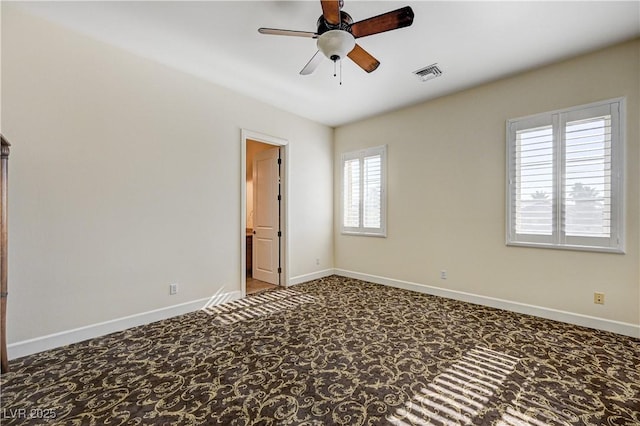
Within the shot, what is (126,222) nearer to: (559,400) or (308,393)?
(308,393)

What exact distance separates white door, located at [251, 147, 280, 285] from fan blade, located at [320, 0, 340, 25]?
122 inches

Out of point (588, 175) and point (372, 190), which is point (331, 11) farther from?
point (372, 190)

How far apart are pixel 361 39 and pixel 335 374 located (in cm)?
318

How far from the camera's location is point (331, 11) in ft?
6.88

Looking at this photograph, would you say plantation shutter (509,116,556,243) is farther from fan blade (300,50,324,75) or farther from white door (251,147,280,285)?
white door (251,147,280,285)

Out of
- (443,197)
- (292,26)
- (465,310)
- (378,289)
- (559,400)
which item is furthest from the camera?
(378,289)

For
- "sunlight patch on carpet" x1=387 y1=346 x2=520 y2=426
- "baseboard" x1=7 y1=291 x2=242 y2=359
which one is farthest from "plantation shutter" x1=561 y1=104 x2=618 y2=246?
"baseboard" x1=7 y1=291 x2=242 y2=359

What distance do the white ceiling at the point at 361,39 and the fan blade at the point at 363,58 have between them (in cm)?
38

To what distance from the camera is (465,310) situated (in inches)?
151

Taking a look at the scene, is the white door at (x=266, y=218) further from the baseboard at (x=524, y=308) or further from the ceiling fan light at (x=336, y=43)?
the ceiling fan light at (x=336, y=43)

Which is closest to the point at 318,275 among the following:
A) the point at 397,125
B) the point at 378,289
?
the point at 378,289

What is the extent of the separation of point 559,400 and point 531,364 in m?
0.49

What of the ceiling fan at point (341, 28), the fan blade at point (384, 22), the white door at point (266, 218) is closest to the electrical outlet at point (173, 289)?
the white door at point (266, 218)

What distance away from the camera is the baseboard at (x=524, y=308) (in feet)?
10.1
